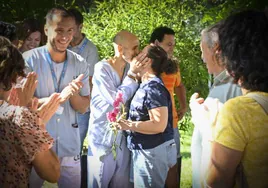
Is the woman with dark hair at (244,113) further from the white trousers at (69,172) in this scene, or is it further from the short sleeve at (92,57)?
the short sleeve at (92,57)

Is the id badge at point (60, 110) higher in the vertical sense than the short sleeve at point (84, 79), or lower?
lower

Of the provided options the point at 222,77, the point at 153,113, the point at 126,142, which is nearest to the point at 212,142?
the point at 222,77

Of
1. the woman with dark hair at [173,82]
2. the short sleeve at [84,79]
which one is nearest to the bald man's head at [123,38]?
the woman with dark hair at [173,82]

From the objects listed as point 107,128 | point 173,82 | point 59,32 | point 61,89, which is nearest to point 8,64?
point 61,89

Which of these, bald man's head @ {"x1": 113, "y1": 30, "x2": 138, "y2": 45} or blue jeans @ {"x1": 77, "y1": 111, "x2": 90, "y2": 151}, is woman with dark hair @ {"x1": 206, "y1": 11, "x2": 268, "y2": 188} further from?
blue jeans @ {"x1": 77, "y1": 111, "x2": 90, "y2": 151}

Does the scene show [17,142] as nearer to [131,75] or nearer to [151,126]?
[151,126]

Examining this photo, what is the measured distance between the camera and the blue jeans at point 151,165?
11.8ft

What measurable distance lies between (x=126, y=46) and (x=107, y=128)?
2.30 feet

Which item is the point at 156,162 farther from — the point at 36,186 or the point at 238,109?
the point at 238,109

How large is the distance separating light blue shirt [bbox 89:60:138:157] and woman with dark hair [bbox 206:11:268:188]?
1918 mm

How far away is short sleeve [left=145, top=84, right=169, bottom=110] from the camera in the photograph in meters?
3.52

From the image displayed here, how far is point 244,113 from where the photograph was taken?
182cm

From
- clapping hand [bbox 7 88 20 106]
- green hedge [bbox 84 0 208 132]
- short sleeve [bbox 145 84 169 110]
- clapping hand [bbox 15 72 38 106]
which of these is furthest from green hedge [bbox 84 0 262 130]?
clapping hand [bbox 7 88 20 106]

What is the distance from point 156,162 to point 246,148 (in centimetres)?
181
